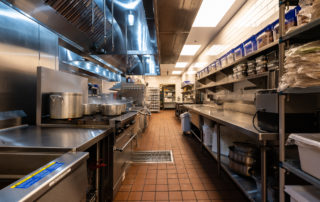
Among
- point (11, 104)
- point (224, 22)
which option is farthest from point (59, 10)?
point (224, 22)

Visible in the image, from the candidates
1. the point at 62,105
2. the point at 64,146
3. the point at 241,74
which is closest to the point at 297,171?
the point at 64,146

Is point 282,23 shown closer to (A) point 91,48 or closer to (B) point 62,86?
(B) point 62,86

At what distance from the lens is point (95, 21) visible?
7.95ft

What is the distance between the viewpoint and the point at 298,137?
84cm

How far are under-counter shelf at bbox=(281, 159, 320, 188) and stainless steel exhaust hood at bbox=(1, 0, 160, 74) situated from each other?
222 cm

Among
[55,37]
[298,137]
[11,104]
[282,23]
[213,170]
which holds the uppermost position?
[55,37]

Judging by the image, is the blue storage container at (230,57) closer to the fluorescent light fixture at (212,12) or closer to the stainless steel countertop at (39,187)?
the fluorescent light fixture at (212,12)

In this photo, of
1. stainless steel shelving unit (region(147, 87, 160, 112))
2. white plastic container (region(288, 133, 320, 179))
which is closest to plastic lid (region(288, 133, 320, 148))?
white plastic container (region(288, 133, 320, 179))

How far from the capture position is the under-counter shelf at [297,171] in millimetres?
758

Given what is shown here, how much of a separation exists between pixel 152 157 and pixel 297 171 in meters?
2.17

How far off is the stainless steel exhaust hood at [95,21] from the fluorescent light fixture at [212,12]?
1.27 meters

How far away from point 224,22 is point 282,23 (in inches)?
106

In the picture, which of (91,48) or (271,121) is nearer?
(271,121)

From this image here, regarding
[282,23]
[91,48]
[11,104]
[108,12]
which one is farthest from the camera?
[91,48]
